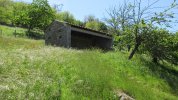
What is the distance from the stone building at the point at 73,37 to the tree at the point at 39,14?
29.9 metres

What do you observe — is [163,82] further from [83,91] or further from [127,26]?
[83,91]

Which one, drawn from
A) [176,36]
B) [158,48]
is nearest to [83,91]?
[158,48]

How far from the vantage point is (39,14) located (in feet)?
239

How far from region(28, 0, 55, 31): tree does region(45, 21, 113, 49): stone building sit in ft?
98.1

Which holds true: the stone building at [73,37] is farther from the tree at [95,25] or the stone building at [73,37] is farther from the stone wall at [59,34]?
the tree at [95,25]

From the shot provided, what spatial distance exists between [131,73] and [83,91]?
520 inches

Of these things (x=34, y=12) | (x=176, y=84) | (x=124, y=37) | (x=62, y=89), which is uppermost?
(x=34, y=12)

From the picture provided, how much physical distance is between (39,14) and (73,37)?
32.4 m

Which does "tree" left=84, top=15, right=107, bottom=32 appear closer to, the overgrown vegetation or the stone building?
the stone building

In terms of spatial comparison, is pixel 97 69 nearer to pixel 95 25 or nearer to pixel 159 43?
pixel 159 43

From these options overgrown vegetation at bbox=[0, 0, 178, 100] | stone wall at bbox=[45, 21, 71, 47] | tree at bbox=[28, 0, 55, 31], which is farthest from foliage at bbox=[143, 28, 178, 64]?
tree at bbox=[28, 0, 55, 31]

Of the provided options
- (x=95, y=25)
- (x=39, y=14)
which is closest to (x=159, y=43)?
(x=39, y=14)

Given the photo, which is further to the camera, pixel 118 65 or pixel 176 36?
pixel 176 36

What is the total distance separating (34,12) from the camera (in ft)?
237
